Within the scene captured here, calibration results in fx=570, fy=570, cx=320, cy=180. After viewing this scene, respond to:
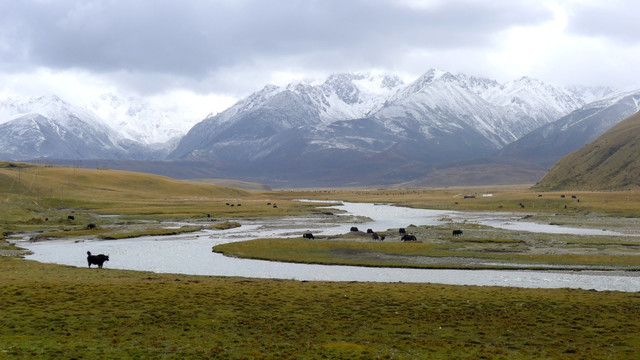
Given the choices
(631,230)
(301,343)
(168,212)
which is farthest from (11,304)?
(168,212)

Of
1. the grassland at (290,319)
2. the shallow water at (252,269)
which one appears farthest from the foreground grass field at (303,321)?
the shallow water at (252,269)

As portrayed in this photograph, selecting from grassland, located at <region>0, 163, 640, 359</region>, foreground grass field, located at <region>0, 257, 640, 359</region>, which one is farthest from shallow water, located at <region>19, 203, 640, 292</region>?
foreground grass field, located at <region>0, 257, 640, 359</region>

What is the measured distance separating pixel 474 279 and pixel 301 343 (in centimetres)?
2686

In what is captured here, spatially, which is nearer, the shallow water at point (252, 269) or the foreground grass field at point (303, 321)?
the foreground grass field at point (303, 321)

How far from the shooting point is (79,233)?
3524 inches

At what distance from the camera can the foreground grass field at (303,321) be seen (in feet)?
83.3

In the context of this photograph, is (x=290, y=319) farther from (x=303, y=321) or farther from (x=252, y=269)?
(x=252, y=269)

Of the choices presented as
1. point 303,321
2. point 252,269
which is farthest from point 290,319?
point 252,269

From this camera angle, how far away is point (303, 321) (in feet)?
102

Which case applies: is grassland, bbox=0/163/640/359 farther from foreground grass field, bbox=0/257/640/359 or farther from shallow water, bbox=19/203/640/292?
shallow water, bbox=19/203/640/292

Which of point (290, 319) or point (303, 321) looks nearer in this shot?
point (303, 321)

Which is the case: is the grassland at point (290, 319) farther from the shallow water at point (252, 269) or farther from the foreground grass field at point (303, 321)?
the shallow water at point (252, 269)

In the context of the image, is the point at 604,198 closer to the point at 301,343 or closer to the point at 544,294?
the point at 544,294

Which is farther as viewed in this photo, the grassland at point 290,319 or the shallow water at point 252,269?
the shallow water at point 252,269
